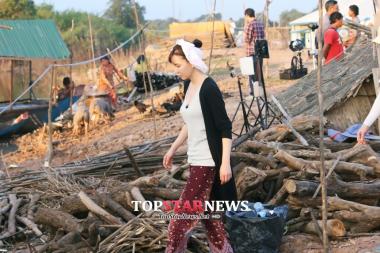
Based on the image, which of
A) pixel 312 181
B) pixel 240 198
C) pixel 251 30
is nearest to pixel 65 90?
pixel 251 30

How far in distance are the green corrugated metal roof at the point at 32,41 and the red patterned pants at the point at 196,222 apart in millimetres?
12743

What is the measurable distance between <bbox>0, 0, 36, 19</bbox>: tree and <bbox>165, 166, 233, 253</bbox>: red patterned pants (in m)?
26.9

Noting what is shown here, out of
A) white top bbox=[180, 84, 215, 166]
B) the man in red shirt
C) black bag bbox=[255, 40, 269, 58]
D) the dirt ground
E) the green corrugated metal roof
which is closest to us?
white top bbox=[180, 84, 215, 166]

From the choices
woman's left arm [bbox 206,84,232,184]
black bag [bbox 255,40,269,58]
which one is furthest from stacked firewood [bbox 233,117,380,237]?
black bag [bbox 255,40,269,58]

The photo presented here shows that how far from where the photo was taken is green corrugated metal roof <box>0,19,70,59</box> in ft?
52.3

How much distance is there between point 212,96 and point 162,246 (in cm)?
131

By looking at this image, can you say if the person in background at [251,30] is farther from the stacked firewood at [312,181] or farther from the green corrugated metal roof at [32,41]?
the green corrugated metal roof at [32,41]

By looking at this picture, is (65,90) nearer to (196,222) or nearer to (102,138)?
(102,138)

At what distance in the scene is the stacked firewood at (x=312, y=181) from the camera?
4.49 metres

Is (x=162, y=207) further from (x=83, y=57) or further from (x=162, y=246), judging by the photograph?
(x=83, y=57)

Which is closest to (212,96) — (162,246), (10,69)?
(162,246)

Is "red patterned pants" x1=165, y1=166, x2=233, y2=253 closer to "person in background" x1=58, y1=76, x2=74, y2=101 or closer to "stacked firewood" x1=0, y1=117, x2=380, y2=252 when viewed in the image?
"stacked firewood" x1=0, y1=117, x2=380, y2=252

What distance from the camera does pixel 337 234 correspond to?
4.44 m

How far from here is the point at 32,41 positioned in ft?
55.1
